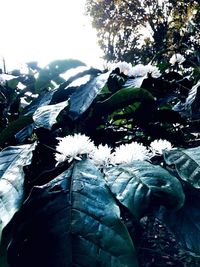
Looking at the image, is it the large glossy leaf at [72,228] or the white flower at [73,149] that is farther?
the white flower at [73,149]

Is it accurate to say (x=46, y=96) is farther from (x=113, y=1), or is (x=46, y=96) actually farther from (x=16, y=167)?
(x=113, y=1)

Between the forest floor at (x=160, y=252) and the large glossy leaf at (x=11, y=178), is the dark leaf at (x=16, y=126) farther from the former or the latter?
the forest floor at (x=160, y=252)

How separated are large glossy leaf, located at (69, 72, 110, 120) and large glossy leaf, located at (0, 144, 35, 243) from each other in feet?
0.34

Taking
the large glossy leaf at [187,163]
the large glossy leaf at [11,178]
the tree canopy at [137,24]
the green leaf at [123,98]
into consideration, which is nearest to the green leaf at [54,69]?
the green leaf at [123,98]

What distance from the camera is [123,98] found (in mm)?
637

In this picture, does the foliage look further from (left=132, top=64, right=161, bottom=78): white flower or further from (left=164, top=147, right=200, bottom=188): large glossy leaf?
(left=132, top=64, right=161, bottom=78): white flower

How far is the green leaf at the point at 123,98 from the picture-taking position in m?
0.63

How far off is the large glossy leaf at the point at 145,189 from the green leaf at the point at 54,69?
0.51 metres

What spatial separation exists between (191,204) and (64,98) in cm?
39

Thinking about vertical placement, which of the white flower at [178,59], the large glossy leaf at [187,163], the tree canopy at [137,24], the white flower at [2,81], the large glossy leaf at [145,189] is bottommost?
the tree canopy at [137,24]

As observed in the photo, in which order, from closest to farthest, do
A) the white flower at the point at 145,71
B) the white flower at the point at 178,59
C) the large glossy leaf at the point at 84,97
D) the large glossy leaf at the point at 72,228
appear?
1. the large glossy leaf at the point at 72,228
2. the large glossy leaf at the point at 84,97
3. the white flower at the point at 145,71
4. the white flower at the point at 178,59

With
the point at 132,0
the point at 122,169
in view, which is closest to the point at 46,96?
the point at 122,169

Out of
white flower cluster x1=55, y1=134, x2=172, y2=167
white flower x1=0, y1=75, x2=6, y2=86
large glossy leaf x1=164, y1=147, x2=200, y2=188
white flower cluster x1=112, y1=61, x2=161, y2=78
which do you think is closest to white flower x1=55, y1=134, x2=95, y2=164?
white flower cluster x1=55, y1=134, x2=172, y2=167

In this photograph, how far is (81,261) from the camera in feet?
1.09
